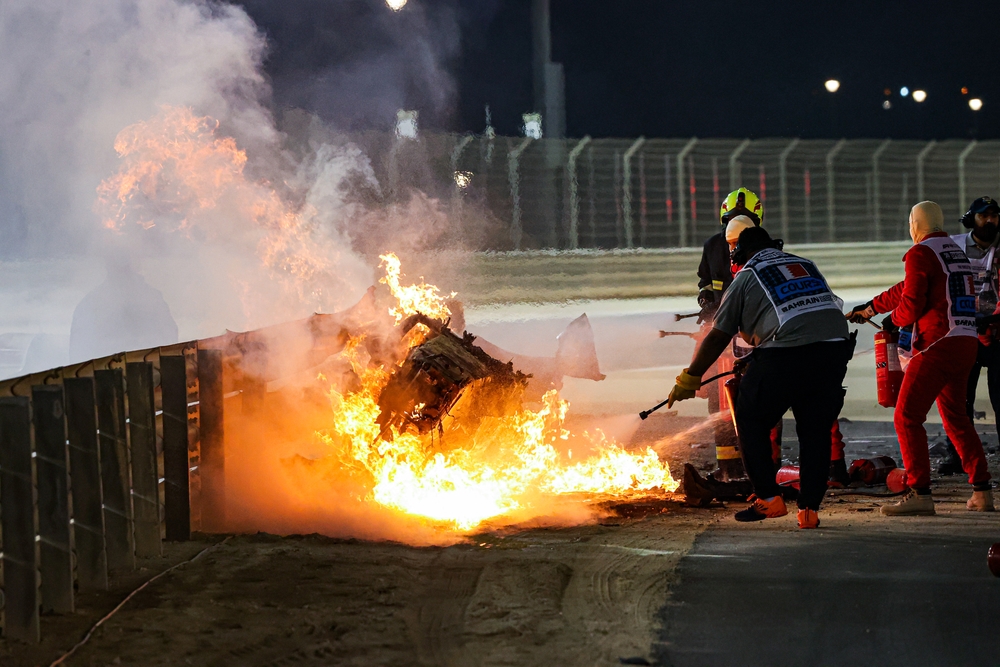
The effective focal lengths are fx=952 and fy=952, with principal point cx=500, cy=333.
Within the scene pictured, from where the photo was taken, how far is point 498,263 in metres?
23.5

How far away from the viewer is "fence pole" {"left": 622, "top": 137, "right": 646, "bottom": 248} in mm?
23641

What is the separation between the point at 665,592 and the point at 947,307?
2.84 m

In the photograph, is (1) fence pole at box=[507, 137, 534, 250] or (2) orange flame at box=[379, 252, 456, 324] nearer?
(2) orange flame at box=[379, 252, 456, 324]

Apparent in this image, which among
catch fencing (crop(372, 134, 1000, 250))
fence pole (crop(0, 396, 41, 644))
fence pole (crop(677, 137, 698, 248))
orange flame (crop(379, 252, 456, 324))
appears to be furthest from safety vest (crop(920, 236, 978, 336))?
fence pole (crop(677, 137, 698, 248))

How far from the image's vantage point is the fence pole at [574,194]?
23.3m

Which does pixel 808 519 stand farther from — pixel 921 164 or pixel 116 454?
pixel 921 164

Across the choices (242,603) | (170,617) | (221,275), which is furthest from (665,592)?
(221,275)

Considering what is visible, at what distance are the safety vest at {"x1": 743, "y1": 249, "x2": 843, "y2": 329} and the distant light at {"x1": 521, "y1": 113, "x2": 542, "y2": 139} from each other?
1954 cm

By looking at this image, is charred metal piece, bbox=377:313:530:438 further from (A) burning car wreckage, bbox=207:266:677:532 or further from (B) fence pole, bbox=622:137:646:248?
(B) fence pole, bbox=622:137:646:248

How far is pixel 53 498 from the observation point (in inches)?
158

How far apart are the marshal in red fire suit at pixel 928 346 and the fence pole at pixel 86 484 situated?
15.0 ft

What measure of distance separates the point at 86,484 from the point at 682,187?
71.8ft

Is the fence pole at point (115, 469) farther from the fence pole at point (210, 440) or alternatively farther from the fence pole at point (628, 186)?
the fence pole at point (628, 186)

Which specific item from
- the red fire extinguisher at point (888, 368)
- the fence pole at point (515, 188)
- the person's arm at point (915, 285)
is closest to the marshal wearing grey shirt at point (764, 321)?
the person's arm at point (915, 285)
